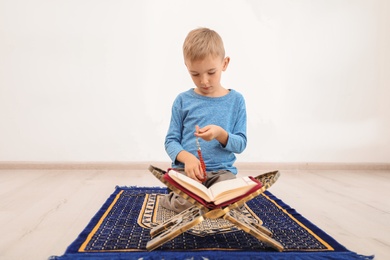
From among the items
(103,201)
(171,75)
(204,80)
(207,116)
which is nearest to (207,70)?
(204,80)

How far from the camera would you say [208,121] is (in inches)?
63.1

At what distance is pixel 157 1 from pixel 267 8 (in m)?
0.88

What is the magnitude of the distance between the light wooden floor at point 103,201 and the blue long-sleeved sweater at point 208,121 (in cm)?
45

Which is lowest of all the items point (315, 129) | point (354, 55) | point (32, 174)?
point (32, 174)

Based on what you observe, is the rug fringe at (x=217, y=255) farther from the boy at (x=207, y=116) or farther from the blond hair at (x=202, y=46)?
the blond hair at (x=202, y=46)

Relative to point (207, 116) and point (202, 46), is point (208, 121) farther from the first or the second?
point (202, 46)

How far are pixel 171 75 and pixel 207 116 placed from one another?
152 centimetres

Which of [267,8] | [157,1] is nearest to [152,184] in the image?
[157,1]

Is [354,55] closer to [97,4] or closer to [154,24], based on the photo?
[154,24]

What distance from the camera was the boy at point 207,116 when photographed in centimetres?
144

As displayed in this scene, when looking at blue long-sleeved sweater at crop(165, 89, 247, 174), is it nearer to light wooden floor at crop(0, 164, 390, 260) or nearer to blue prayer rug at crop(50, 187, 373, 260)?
blue prayer rug at crop(50, 187, 373, 260)

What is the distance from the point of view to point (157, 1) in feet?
9.98

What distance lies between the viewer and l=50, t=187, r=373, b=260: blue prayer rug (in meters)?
1.10

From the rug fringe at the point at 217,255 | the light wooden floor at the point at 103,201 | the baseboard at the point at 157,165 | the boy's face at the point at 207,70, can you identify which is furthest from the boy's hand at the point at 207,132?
the baseboard at the point at 157,165
